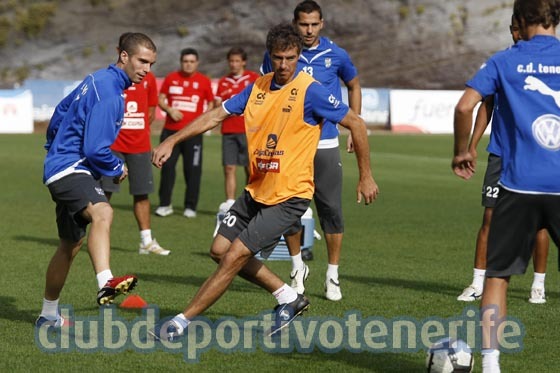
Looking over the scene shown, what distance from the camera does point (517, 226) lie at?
5.80m

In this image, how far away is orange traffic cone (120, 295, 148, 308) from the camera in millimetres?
8461

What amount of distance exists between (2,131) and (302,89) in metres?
30.1

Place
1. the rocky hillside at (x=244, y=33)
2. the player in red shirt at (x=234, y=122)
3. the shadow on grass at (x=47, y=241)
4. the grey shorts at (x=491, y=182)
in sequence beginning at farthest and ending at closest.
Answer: the rocky hillside at (x=244, y=33) → the player in red shirt at (x=234, y=122) → the shadow on grass at (x=47, y=241) → the grey shorts at (x=491, y=182)

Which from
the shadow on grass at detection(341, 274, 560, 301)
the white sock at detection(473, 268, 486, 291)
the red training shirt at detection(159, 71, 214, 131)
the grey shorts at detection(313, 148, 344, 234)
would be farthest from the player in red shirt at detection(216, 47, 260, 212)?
the white sock at detection(473, 268, 486, 291)

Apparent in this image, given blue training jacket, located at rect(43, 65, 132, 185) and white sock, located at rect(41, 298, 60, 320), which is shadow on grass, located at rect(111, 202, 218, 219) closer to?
white sock, located at rect(41, 298, 60, 320)

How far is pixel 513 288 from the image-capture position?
9766 mm

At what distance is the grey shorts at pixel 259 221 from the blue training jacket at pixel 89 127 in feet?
2.95

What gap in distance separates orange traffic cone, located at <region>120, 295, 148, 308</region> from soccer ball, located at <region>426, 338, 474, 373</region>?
2.96 meters

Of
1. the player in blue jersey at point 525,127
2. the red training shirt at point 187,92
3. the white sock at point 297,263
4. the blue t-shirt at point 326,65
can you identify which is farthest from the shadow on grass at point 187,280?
the red training shirt at point 187,92

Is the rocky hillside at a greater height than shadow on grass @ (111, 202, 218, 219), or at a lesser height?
greater

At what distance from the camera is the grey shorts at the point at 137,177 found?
1192 centimetres

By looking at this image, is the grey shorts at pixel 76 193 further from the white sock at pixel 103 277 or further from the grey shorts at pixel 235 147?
the grey shorts at pixel 235 147

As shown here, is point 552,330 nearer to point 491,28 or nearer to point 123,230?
point 123,230

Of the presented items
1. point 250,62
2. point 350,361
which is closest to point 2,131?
point 250,62
